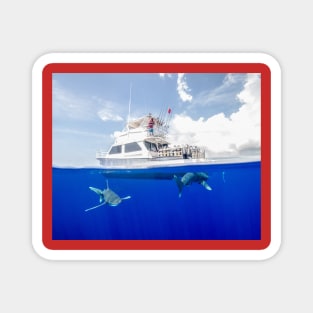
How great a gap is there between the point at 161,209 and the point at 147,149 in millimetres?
312

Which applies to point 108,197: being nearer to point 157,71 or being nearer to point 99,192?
point 99,192

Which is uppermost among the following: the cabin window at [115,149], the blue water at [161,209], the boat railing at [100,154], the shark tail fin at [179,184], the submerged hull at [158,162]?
the cabin window at [115,149]

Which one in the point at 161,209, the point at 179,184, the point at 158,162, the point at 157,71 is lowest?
the point at 161,209

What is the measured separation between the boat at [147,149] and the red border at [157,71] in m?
0.25

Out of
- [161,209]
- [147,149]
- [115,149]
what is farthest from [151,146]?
[161,209]

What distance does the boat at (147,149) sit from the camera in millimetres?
1342

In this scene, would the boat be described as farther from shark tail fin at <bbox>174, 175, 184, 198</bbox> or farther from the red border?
the red border

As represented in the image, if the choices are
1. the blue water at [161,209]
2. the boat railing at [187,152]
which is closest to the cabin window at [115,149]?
the blue water at [161,209]

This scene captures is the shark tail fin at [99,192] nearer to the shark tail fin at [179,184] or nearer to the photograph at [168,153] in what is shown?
the photograph at [168,153]

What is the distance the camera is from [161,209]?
1350 mm

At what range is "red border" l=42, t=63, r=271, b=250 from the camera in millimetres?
1316

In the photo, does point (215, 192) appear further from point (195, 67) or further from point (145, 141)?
point (195, 67)
